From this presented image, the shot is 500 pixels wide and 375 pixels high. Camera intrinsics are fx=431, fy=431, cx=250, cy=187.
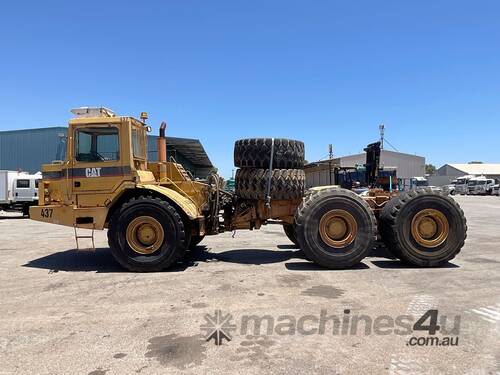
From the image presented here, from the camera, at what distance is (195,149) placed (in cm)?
3703

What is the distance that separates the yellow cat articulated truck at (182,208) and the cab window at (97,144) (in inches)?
0.8

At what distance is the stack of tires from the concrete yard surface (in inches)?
59.0

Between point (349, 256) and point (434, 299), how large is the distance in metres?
2.18

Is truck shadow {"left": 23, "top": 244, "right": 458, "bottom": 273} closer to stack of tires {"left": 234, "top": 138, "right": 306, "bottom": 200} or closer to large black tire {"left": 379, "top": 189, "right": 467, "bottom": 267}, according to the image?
large black tire {"left": 379, "top": 189, "right": 467, "bottom": 267}

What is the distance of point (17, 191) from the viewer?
74.2 ft

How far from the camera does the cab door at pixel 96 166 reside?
27.3ft

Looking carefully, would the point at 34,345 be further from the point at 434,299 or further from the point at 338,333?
the point at 434,299

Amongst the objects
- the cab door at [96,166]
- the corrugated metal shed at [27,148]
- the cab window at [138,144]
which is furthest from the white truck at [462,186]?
the cab door at [96,166]

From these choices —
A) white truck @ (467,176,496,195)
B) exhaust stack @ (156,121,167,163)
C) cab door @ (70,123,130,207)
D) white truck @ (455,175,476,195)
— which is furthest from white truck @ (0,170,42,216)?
white truck @ (455,175,476,195)

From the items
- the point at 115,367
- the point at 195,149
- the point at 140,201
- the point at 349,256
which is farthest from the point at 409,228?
the point at 195,149

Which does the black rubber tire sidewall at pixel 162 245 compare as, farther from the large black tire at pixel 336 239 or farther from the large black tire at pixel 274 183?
the large black tire at pixel 336 239

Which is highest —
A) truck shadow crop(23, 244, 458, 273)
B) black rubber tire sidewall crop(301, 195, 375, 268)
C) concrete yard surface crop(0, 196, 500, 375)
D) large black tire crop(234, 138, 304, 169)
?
large black tire crop(234, 138, 304, 169)

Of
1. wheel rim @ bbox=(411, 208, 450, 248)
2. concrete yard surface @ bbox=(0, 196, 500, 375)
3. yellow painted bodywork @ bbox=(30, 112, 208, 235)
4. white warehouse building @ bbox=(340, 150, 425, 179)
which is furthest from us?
white warehouse building @ bbox=(340, 150, 425, 179)

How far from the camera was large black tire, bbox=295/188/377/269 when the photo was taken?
8.22 metres
